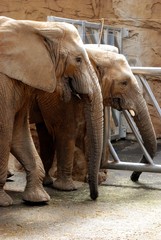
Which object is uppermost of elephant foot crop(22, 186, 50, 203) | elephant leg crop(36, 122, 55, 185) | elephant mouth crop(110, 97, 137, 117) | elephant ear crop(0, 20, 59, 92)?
elephant ear crop(0, 20, 59, 92)

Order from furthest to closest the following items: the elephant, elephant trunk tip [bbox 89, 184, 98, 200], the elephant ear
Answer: the elephant, elephant trunk tip [bbox 89, 184, 98, 200], the elephant ear

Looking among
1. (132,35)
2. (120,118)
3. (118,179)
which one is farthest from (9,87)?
(132,35)

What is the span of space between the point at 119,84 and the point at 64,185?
101 centimetres

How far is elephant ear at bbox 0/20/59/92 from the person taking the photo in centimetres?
469

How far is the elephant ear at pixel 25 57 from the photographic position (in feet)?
15.4

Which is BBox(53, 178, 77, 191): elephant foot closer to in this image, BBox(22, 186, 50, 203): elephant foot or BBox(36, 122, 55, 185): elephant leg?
BBox(36, 122, 55, 185): elephant leg

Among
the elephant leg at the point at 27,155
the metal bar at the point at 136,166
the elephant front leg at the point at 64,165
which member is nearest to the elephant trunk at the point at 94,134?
the elephant leg at the point at 27,155

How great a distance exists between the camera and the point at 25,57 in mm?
4715

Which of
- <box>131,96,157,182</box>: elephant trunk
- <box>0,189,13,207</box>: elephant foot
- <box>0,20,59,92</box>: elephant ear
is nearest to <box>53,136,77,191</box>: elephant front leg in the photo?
<box>131,96,157,182</box>: elephant trunk

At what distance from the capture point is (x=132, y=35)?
10258 mm

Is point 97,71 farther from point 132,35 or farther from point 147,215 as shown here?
Answer: point 132,35

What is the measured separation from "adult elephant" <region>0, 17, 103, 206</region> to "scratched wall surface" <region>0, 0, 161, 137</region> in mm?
5299

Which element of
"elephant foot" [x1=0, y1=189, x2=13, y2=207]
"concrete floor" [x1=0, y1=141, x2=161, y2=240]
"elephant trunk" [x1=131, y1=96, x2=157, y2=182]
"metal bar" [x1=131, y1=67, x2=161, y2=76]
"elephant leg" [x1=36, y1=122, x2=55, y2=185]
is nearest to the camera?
"concrete floor" [x1=0, y1=141, x2=161, y2=240]

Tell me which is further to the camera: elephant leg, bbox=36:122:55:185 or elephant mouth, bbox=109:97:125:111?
elephant leg, bbox=36:122:55:185
